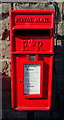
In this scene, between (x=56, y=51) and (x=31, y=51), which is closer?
(x=31, y=51)

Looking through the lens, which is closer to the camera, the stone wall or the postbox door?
the postbox door

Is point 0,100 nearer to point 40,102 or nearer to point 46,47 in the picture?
point 40,102

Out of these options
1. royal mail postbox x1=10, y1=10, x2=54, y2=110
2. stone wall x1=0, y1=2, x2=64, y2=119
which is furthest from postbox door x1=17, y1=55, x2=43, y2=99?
stone wall x1=0, y1=2, x2=64, y2=119

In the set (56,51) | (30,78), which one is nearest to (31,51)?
(30,78)

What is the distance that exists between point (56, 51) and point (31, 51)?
2.74 ft

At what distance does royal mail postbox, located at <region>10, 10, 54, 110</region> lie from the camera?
9.34 feet

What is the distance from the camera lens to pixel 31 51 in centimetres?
287

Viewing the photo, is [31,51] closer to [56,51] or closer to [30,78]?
[30,78]

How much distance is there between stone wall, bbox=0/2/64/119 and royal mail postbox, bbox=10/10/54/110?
0.69 meters

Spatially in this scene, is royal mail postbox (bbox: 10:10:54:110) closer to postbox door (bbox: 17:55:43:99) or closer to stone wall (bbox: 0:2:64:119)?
postbox door (bbox: 17:55:43:99)

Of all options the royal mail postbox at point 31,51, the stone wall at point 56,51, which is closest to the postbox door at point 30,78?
the royal mail postbox at point 31,51

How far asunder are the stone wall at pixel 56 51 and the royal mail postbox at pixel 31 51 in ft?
2.26

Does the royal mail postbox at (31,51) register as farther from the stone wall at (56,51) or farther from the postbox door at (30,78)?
the stone wall at (56,51)

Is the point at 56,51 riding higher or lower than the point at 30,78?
higher
